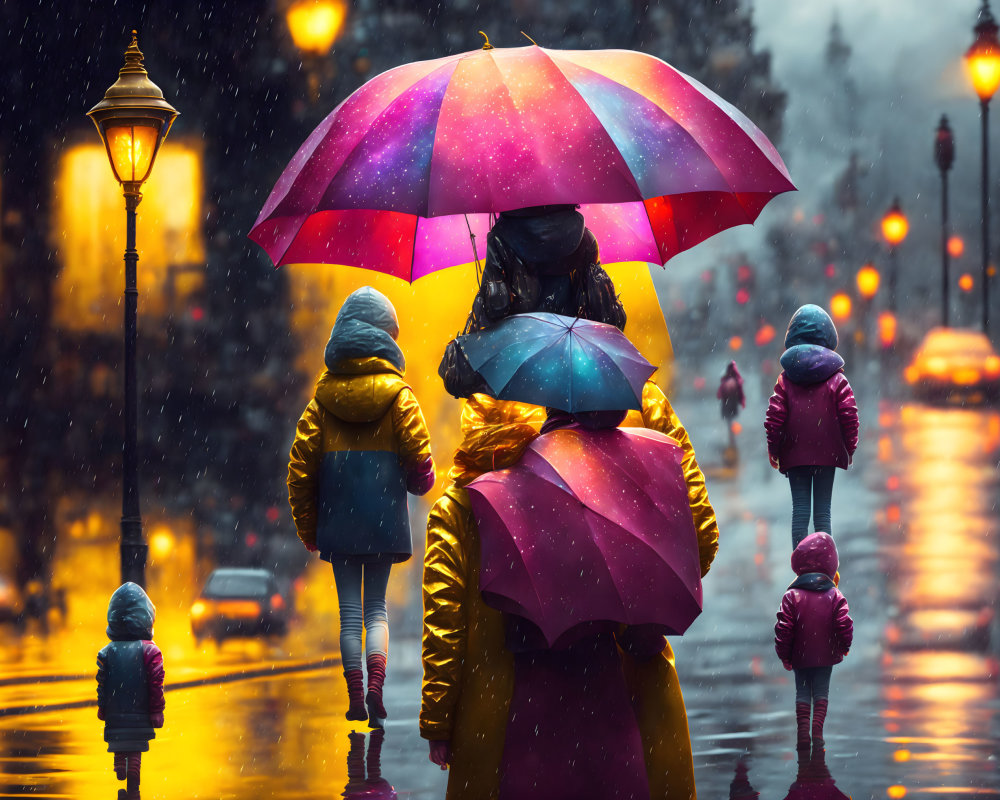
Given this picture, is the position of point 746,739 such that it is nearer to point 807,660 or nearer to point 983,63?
point 807,660

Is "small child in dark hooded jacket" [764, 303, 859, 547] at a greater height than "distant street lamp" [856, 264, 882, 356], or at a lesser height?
lesser

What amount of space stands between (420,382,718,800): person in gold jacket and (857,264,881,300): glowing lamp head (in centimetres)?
3487

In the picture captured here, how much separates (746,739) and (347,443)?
2591 mm

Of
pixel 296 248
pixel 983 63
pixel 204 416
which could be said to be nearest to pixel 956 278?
pixel 983 63

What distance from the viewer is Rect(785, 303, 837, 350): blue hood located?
9.98 m

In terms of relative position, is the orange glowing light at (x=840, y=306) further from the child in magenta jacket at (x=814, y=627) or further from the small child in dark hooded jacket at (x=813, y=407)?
the child in magenta jacket at (x=814, y=627)

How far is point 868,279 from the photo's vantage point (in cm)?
3897

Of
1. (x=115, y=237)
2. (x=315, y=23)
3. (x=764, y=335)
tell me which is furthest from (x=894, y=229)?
(x=115, y=237)

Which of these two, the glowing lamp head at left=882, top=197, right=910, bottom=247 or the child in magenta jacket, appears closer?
the child in magenta jacket

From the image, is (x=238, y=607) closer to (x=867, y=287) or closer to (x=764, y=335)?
(x=764, y=335)

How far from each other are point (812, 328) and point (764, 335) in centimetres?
2654

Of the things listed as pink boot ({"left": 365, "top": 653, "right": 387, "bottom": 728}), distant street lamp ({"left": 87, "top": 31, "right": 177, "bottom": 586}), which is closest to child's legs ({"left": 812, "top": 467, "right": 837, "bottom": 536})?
pink boot ({"left": 365, "top": 653, "right": 387, "bottom": 728})

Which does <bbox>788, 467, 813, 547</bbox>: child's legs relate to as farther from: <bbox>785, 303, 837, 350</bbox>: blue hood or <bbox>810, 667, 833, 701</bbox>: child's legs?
<bbox>810, 667, 833, 701</bbox>: child's legs

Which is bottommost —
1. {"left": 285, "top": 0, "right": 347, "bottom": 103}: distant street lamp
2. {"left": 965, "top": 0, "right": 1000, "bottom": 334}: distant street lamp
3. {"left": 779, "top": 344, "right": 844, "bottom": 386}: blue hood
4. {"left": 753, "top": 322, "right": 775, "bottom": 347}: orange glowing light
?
{"left": 779, "top": 344, "right": 844, "bottom": 386}: blue hood
